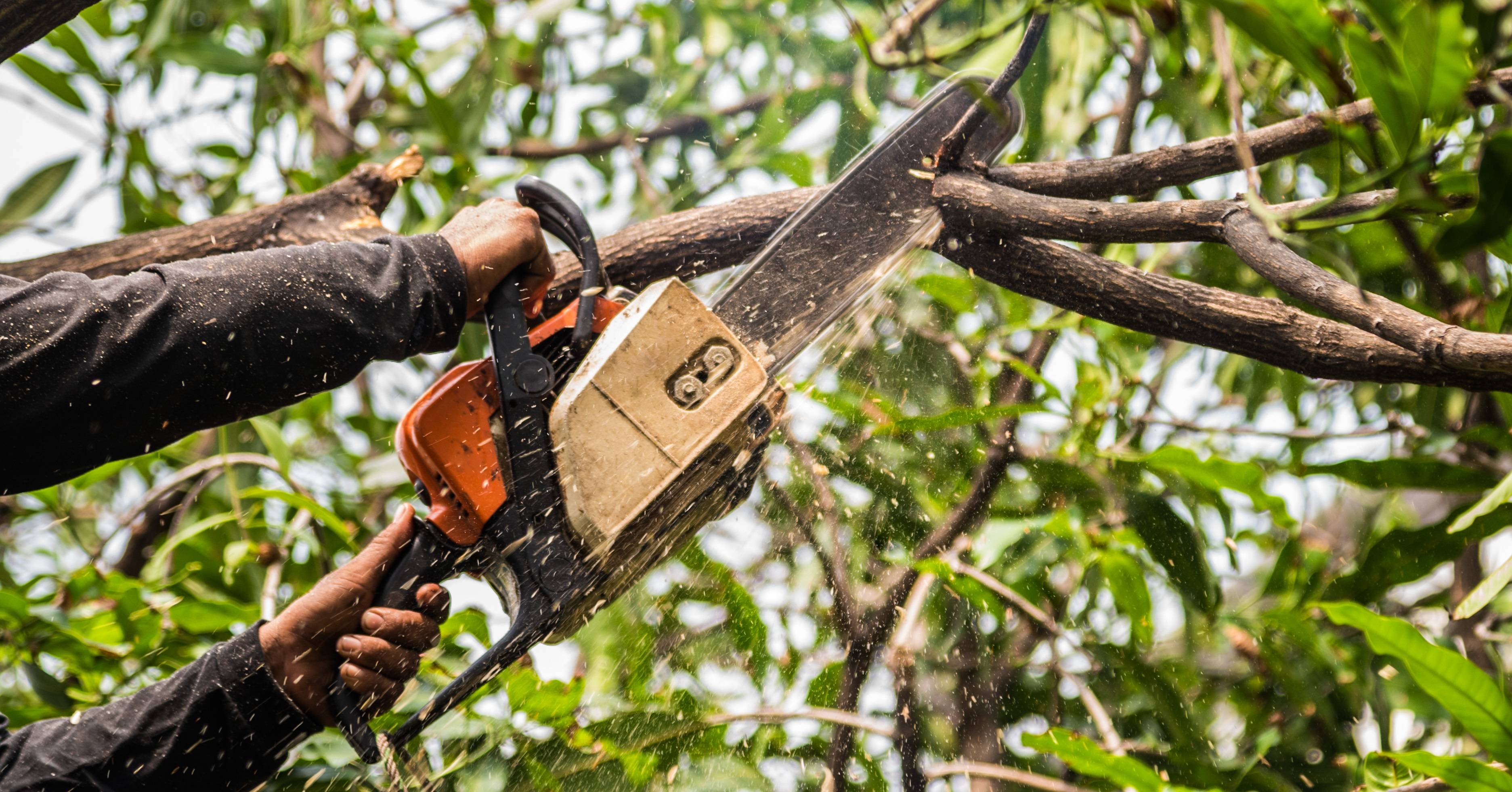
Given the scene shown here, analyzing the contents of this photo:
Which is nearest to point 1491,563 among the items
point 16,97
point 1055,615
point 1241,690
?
point 1241,690

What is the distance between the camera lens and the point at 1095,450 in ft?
5.31

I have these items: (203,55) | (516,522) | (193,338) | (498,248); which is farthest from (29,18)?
(203,55)

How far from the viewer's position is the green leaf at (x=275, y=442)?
176 centimetres

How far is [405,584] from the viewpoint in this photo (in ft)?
3.80

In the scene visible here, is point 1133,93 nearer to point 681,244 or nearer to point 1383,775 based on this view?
point 681,244

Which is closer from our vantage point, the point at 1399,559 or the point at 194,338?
the point at 194,338

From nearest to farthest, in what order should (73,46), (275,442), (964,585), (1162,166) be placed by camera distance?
(1162,166)
(964,585)
(275,442)
(73,46)

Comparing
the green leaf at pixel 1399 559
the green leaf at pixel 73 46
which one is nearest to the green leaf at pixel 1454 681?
the green leaf at pixel 1399 559

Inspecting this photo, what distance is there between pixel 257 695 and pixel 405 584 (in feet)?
0.83

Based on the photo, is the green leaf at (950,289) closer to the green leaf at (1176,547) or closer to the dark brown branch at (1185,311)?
the dark brown branch at (1185,311)

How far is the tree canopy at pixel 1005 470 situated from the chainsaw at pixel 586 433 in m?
0.16

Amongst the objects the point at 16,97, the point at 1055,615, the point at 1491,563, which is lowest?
the point at 1491,563

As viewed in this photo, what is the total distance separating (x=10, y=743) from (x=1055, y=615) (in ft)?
5.26

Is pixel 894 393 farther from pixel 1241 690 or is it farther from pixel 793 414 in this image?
pixel 1241 690
